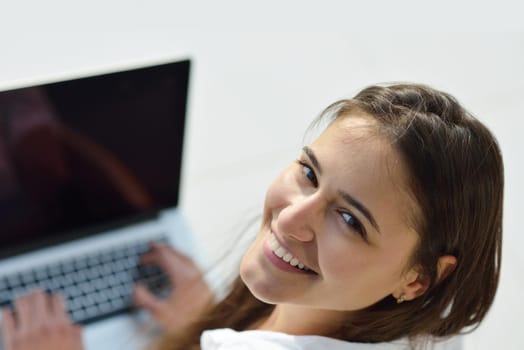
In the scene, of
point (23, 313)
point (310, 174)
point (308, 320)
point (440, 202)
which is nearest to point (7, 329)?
point (23, 313)

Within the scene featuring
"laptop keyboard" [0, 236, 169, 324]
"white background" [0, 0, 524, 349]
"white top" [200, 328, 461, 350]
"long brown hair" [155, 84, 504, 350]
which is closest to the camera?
"long brown hair" [155, 84, 504, 350]

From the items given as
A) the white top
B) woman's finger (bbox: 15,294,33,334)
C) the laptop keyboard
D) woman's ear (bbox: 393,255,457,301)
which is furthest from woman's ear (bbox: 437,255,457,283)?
woman's finger (bbox: 15,294,33,334)

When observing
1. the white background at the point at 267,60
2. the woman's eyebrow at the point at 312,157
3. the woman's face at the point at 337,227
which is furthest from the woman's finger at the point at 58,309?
the woman's eyebrow at the point at 312,157

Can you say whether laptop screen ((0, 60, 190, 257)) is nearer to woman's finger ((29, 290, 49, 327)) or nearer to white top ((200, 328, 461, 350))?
woman's finger ((29, 290, 49, 327))

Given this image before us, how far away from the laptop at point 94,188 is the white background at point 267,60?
0.15 meters

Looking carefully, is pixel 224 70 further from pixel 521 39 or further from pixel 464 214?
pixel 464 214

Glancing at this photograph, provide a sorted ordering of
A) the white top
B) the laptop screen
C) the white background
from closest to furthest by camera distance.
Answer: the white top
the laptop screen
the white background

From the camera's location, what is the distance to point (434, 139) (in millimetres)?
775

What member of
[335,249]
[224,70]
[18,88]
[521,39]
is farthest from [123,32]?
[335,249]

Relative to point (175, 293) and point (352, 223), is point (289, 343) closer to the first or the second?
point (352, 223)

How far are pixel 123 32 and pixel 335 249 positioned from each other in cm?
107

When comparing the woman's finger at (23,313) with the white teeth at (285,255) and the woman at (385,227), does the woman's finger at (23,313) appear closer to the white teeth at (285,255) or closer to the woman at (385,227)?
the woman at (385,227)

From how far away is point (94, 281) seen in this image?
1.25 meters

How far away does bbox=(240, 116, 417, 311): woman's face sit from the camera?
0.79 m
